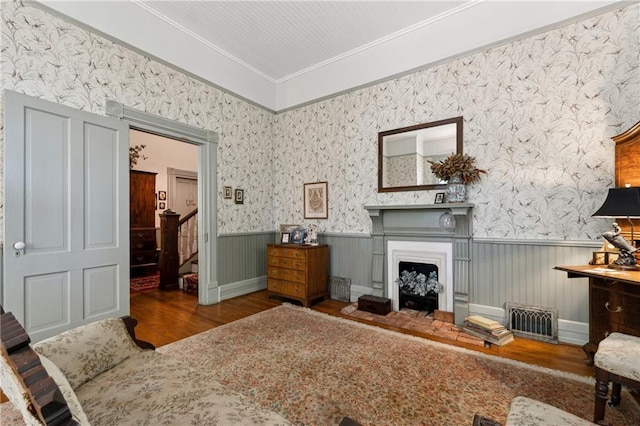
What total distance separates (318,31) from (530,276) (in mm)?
3884

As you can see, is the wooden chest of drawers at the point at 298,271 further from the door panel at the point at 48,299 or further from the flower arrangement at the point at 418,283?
the door panel at the point at 48,299

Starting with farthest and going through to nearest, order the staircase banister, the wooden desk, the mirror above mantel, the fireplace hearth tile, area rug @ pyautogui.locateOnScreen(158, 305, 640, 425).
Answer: the staircase banister
the mirror above mantel
the fireplace hearth tile
the wooden desk
area rug @ pyautogui.locateOnScreen(158, 305, 640, 425)

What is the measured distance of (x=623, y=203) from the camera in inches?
83.3

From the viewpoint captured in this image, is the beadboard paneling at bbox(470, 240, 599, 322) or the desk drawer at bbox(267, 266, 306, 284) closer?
the beadboard paneling at bbox(470, 240, 599, 322)

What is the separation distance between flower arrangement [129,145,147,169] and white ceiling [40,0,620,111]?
3.26 m

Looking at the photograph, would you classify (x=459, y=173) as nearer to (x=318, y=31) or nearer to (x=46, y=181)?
(x=318, y=31)

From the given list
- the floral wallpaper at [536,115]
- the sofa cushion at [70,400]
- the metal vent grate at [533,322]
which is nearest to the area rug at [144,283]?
the floral wallpaper at [536,115]

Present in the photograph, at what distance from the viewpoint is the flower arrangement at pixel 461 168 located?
321 centimetres

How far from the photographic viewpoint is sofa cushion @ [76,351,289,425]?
1153 millimetres

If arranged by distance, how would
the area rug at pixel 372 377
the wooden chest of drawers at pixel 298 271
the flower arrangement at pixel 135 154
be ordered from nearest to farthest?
the area rug at pixel 372 377, the wooden chest of drawers at pixel 298 271, the flower arrangement at pixel 135 154

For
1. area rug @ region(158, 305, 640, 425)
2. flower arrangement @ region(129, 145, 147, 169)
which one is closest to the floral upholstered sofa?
area rug @ region(158, 305, 640, 425)

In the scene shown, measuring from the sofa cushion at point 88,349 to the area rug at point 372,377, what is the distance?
848mm

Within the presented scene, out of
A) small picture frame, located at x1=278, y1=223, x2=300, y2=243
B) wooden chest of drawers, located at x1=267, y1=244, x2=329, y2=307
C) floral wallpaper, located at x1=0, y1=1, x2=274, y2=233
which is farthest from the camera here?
small picture frame, located at x1=278, y1=223, x2=300, y2=243

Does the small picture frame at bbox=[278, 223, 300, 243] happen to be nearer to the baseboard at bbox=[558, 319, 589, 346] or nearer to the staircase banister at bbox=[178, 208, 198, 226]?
the staircase banister at bbox=[178, 208, 198, 226]
